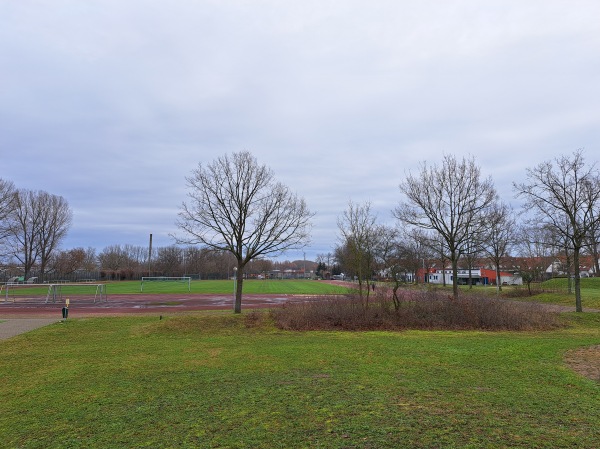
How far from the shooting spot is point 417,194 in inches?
953

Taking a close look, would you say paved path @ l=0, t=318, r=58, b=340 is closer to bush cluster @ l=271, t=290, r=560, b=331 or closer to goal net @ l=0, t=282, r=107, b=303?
goal net @ l=0, t=282, r=107, b=303

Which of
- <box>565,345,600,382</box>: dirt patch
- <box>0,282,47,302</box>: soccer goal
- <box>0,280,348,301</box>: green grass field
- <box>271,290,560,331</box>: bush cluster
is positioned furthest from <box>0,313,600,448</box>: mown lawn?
<box>0,280,348,301</box>: green grass field

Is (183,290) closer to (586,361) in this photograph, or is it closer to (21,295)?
(21,295)

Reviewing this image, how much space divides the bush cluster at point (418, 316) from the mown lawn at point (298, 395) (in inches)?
153

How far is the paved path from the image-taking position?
1557cm

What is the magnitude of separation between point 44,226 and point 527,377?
91114mm

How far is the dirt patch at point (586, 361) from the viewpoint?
333 inches

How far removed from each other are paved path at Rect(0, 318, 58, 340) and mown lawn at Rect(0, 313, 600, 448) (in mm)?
2760

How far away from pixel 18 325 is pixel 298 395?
53.9 feet

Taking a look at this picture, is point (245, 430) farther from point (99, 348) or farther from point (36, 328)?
point (36, 328)

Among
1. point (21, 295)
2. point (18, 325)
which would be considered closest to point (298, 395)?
point (18, 325)

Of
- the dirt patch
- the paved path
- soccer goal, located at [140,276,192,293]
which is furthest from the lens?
soccer goal, located at [140,276,192,293]

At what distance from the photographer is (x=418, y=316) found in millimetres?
18016

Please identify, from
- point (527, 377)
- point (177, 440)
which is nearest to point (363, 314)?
point (527, 377)
